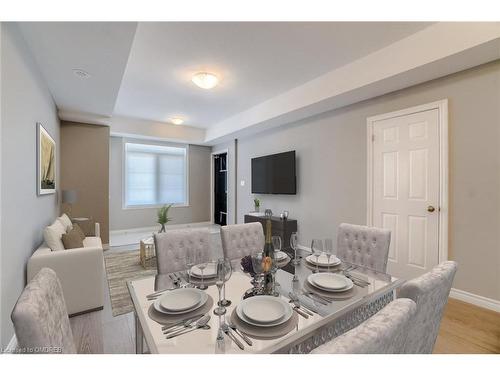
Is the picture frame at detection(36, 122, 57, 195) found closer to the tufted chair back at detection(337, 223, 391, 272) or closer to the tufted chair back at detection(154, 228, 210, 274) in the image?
the tufted chair back at detection(154, 228, 210, 274)

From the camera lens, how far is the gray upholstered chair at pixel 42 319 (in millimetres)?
702

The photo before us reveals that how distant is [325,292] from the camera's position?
125 cm

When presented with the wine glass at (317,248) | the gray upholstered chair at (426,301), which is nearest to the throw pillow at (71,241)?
the wine glass at (317,248)

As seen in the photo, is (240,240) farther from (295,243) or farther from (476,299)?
(476,299)

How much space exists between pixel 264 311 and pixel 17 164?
2207 millimetres

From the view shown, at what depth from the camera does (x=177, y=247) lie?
179 centimetres

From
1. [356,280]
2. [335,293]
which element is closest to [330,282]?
[335,293]

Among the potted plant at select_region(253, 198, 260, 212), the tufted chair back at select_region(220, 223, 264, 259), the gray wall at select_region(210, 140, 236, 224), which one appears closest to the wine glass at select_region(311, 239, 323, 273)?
the tufted chair back at select_region(220, 223, 264, 259)

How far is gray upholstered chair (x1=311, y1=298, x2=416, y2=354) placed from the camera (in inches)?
22.4

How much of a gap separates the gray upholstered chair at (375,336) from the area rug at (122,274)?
2289 mm

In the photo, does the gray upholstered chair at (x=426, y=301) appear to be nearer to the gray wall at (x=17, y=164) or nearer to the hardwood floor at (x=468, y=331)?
the hardwood floor at (x=468, y=331)
